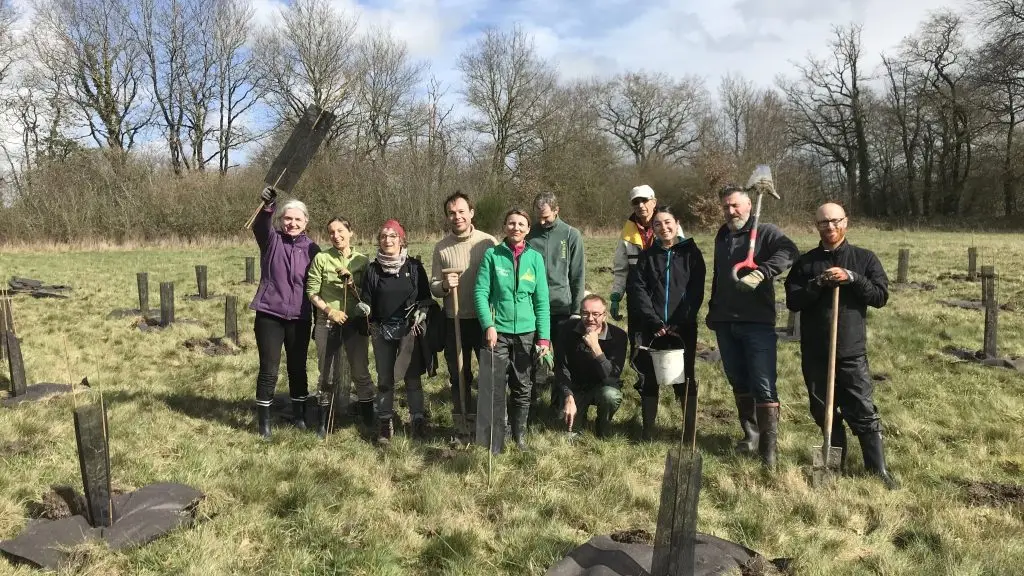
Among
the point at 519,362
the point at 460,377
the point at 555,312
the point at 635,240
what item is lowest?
the point at 460,377

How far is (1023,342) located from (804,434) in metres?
4.63

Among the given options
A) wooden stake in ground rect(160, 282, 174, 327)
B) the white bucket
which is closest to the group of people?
the white bucket

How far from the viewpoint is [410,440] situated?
4621 millimetres

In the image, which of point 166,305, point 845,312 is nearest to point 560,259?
point 845,312

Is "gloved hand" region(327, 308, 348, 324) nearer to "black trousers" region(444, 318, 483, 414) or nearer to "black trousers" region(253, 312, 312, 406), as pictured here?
"black trousers" region(253, 312, 312, 406)

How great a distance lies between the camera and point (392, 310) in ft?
14.9

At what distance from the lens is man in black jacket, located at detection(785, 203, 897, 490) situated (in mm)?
3789

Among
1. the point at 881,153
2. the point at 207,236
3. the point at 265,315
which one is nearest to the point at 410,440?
the point at 265,315

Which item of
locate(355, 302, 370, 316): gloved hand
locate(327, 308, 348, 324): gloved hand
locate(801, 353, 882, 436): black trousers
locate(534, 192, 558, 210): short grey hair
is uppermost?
locate(534, 192, 558, 210): short grey hair

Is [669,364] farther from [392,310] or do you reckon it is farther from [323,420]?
[323,420]

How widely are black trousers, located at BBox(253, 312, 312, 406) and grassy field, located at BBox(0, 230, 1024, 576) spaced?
41 centimetres

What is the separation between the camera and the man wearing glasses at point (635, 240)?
185 inches

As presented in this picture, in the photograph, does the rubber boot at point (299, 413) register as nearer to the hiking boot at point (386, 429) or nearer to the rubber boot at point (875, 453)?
the hiking boot at point (386, 429)

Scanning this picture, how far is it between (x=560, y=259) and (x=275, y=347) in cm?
230
